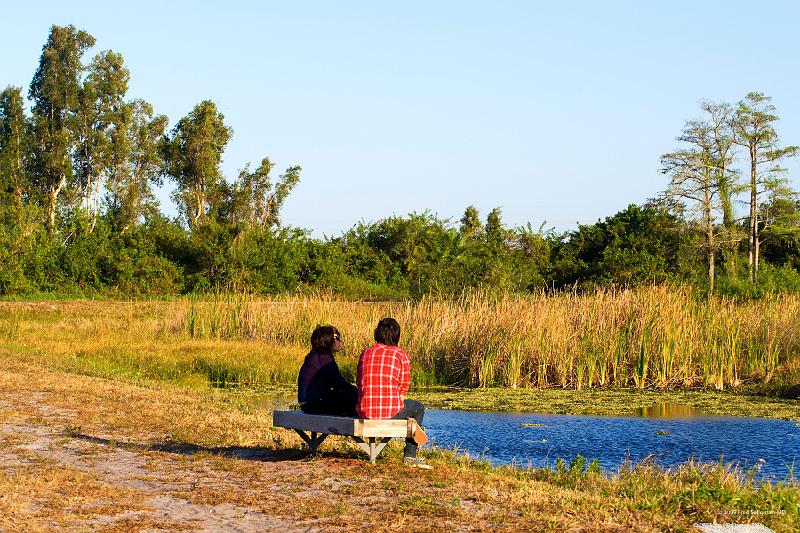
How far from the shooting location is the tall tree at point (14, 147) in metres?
44.9

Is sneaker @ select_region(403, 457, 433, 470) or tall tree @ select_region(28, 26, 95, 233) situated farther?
tall tree @ select_region(28, 26, 95, 233)

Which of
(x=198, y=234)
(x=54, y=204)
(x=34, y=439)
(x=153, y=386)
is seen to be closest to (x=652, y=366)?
(x=153, y=386)

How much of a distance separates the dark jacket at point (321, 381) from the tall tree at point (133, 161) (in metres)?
39.3

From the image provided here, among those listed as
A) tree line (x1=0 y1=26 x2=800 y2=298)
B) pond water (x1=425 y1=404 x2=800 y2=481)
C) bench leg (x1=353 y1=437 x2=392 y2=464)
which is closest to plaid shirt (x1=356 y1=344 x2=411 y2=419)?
bench leg (x1=353 y1=437 x2=392 y2=464)

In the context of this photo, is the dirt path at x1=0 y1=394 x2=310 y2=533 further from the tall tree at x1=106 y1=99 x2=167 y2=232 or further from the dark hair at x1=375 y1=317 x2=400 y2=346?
the tall tree at x1=106 y1=99 x2=167 y2=232

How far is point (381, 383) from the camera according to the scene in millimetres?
7711

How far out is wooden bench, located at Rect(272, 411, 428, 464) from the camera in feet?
24.8

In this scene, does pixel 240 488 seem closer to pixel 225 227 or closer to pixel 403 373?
pixel 403 373

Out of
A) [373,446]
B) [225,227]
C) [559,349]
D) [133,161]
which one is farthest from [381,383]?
[133,161]

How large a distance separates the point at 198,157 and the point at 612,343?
107 feet

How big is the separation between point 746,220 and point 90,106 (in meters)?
31.4

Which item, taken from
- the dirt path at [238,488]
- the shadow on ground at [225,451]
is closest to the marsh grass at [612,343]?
the dirt path at [238,488]

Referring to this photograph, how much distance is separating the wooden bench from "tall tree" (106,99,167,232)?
3948 centimetres

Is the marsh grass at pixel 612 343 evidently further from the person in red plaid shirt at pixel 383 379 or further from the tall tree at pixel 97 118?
the tall tree at pixel 97 118
